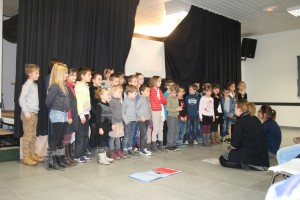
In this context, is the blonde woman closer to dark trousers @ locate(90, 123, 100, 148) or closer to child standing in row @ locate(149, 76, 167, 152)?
dark trousers @ locate(90, 123, 100, 148)

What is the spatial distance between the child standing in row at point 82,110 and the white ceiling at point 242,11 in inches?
119

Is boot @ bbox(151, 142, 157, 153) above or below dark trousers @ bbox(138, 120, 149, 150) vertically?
below

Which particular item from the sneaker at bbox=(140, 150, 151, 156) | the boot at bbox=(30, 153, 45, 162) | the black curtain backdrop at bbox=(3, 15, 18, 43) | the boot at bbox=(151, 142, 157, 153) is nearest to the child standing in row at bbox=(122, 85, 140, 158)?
the sneaker at bbox=(140, 150, 151, 156)

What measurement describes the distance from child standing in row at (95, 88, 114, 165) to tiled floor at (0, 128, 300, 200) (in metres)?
0.16

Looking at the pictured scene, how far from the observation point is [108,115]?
13.3ft

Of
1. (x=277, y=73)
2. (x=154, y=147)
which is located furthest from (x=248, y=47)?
(x=154, y=147)

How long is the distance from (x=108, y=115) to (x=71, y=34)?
1.52 meters

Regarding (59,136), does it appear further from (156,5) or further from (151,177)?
(156,5)

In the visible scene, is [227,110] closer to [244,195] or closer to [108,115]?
[108,115]

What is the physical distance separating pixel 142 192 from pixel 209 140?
3.44 meters

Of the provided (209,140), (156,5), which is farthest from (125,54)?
(209,140)

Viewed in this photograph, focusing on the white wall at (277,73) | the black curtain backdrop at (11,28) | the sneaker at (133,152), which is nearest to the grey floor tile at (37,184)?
the sneaker at (133,152)

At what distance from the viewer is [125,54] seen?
5.22m

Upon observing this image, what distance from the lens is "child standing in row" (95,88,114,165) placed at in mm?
3912
